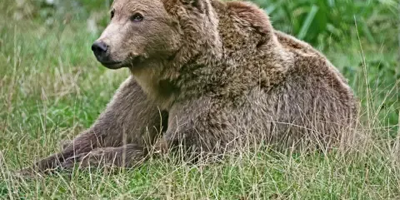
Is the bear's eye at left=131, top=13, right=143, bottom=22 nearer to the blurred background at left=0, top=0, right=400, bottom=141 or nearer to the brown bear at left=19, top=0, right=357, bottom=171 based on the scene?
the brown bear at left=19, top=0, right=357, bottom=171

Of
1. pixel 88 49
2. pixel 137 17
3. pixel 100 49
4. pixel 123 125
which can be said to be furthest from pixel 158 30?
pixel 88 49

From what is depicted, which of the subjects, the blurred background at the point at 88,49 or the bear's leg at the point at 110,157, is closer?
the bear's leg at the point at 110,157

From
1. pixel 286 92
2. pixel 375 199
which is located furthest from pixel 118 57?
pixel 375 199

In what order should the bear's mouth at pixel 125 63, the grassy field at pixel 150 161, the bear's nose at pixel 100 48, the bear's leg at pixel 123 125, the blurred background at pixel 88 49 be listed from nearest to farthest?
1. the grassy field at pixel 150 161
2. the bear's nose at pixel 100 48
3. the bear's mouth at pixel 125 63
4. the bear's leg at pixel 123 125
5. the blurred background at pixel 88 49

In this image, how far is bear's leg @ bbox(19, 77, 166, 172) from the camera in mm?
5977

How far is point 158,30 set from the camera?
5.57 meters

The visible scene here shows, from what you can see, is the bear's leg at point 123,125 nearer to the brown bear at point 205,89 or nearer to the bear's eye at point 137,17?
the brown bear at point 205,89

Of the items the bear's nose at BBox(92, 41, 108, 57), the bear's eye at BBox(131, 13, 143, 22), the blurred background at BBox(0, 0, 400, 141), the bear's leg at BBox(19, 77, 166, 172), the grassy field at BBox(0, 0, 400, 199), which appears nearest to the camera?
the grassy field at BBox(0, 0, 400, 199)

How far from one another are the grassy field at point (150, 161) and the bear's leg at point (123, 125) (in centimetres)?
22

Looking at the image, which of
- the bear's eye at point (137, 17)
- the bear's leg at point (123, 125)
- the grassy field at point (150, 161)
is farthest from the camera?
the bear's leg at point (123, 125)

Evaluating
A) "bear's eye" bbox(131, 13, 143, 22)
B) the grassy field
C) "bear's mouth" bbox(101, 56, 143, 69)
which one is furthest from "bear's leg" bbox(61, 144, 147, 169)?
"bear's eye" bbox(131, 13, 143, 22)

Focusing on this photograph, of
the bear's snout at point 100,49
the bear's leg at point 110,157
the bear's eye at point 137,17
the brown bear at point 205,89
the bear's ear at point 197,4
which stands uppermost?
the bear's ear at point 197,4

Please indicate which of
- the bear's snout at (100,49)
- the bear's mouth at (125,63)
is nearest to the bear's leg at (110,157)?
the bear's mouth at (125,63)

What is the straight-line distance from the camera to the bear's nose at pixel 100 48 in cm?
532
